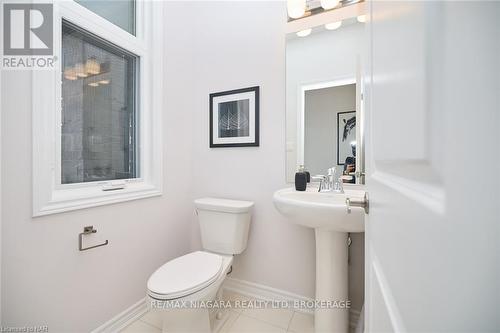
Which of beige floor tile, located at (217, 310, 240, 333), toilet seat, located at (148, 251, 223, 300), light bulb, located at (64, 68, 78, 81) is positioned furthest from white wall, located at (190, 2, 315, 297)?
light bulb, located at (64, 68, 78, 81)

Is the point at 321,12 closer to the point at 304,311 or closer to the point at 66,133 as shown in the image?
the point at 66,133

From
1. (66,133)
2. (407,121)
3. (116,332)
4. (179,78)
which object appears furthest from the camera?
(179,78)

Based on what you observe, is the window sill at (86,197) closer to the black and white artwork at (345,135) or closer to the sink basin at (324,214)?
the sink basin at (324,214)

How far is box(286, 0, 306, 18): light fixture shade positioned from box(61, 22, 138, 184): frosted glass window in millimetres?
1122

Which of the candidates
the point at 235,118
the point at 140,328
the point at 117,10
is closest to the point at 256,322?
the point at 140,328

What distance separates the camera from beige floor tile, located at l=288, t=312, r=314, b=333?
4.59 ft

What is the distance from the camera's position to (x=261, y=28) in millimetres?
1651

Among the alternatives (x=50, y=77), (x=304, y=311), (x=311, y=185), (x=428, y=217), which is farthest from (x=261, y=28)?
(x=304, y=311)

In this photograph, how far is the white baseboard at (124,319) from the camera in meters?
1.32

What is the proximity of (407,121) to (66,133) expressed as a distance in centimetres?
153

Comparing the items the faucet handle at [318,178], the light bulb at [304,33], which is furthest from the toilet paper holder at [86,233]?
the light bulb at [304,33]

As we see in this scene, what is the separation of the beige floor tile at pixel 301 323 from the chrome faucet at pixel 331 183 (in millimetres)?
865

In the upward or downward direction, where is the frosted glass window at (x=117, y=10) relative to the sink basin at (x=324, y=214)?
upward

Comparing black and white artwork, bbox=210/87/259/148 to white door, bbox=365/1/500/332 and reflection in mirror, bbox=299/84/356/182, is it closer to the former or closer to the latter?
reflection in mirror, bbox=299/84/356/182
